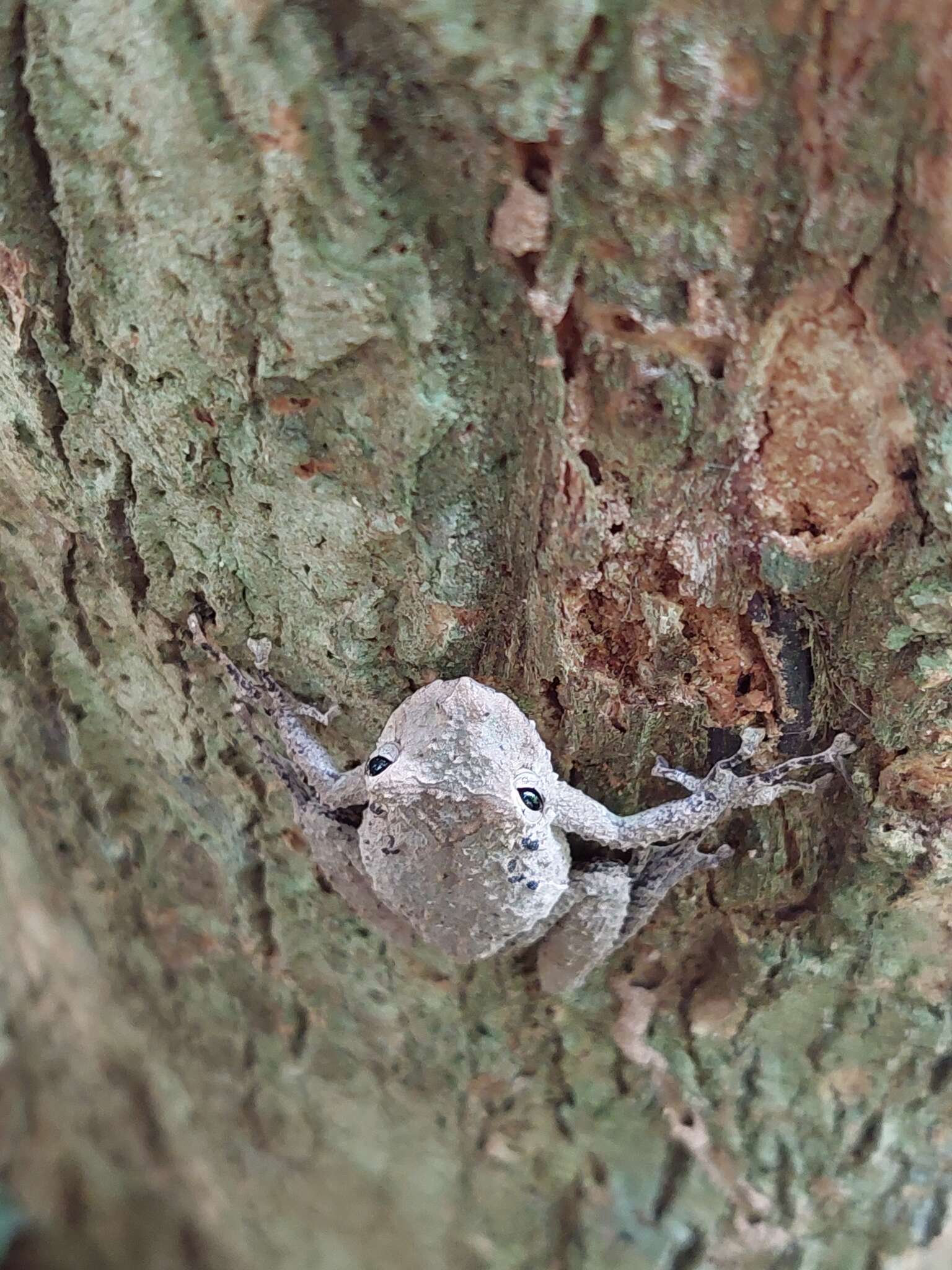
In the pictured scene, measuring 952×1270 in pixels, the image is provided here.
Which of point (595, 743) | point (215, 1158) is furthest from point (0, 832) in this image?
point (595, 743)

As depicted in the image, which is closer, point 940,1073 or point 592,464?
point 592,464

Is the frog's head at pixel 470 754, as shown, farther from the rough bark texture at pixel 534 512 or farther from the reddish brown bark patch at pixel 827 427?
the reddish brown bark patch at pixel 827 427

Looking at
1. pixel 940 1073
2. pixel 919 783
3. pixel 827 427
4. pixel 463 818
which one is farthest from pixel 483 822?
pixel 940 1073

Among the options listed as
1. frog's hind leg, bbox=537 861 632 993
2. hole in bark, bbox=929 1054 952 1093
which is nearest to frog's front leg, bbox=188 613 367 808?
frog's hind leg, bbox=537 861 632 993

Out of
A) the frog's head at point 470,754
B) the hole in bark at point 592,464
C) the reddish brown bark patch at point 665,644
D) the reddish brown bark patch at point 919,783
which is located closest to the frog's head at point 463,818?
the frog's head at point 470,754

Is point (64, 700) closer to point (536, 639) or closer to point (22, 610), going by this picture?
point (22, 610)

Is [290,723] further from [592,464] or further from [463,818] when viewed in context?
[592,464]

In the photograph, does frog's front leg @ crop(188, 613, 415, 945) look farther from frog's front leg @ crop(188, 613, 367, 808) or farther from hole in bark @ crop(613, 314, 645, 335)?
hole in bark @ crop(613, 314, 645, 335)
